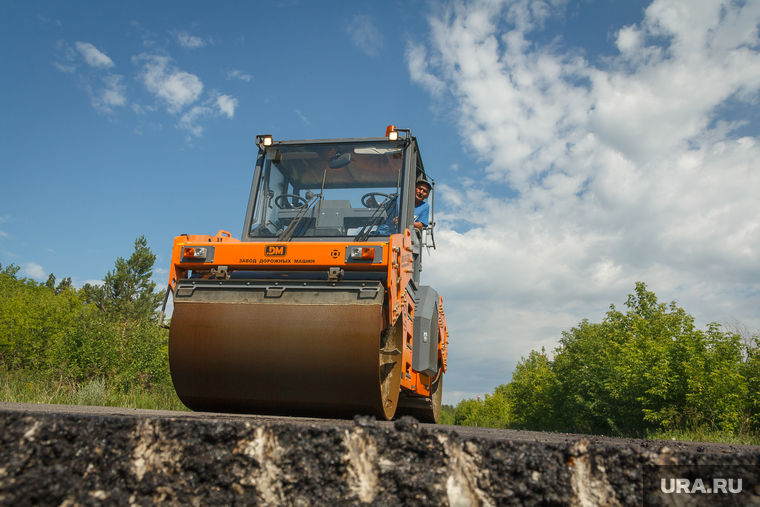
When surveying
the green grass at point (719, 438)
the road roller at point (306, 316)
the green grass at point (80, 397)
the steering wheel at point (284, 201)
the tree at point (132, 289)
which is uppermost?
the tree at point (132, 289)

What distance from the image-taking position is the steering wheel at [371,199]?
6242 millimetres

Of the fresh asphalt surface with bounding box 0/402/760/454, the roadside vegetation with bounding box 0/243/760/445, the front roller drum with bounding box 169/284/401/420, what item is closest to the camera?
the fresh asphalt surface with bounding box 0/402/760/454

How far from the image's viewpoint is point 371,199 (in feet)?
20.7

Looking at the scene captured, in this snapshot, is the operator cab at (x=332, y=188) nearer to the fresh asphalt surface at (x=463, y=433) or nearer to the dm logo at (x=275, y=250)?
the dm logo at (x=275, y=250)

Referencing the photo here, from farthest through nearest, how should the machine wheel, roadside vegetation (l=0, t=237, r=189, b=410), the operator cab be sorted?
1. roadside vegetation (l=0, t=237, r=189, b=410)
2. the machine wheel
3. the operator cab

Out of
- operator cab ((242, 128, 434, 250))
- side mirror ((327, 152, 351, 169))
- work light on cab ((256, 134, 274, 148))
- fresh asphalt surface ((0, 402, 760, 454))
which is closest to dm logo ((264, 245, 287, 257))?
operator cab ((242, 128, 434, 250))

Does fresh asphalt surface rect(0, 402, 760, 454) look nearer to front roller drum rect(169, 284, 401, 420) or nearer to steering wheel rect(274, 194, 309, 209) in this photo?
front roller drum rect(169, 284, 401, 420)

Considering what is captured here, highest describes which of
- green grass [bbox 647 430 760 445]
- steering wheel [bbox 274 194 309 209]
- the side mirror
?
the side mirror

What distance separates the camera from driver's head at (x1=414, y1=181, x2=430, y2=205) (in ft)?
22.0

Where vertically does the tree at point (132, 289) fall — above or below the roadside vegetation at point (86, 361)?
above

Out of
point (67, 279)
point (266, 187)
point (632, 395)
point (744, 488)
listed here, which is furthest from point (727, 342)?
point (67, 279)

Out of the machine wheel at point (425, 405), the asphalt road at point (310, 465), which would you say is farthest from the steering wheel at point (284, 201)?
the asphalt road at point (310, 465)

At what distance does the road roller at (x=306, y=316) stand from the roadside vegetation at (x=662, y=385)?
8707 millimetres

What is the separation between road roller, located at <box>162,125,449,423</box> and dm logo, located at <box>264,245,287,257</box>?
11 millimetres
